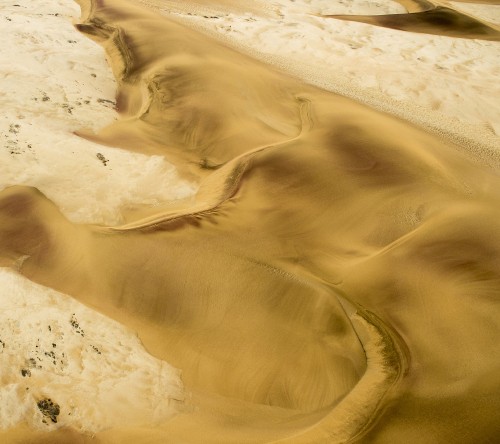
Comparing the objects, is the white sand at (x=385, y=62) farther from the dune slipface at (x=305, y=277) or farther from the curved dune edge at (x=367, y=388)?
the curved dune edge at (x=367, y=388)

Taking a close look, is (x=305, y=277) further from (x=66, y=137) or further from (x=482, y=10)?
(x=482, y=10)

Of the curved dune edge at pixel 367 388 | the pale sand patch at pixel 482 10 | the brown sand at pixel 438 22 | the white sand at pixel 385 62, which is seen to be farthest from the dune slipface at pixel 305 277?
the pale sand patch at pixel 482 10

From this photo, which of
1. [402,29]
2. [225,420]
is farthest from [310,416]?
[402,29]

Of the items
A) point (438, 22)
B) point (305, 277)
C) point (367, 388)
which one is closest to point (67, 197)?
point (305, 277)

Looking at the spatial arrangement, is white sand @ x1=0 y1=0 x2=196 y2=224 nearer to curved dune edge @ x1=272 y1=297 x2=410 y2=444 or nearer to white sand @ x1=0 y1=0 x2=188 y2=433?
white sand @ x1=0 y1=0 x2=188 y2=433

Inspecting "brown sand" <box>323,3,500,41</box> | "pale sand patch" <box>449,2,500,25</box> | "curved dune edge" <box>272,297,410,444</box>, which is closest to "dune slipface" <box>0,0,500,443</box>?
"curved dune edge" <box>272,297,410,444</box>
